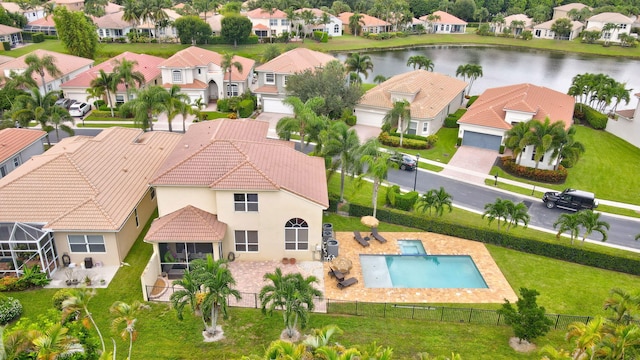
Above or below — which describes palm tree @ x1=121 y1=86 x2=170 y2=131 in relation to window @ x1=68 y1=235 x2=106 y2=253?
above

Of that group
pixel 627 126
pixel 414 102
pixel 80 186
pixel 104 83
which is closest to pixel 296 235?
pixel 80 186

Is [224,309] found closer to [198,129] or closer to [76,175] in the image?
[76,175]

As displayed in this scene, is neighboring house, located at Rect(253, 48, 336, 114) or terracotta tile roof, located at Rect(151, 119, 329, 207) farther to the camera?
neighboring house, located at Rect(253, 48, 336, 114)

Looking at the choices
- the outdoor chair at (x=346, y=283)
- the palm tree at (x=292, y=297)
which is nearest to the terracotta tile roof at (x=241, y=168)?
the outdoor chair at (x=346, y=283)

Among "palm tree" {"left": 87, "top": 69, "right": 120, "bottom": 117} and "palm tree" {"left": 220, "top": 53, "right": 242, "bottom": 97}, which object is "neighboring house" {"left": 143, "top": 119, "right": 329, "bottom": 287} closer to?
"palm tree" {"left": 87, "top": 69, "right": 120, "bottom": 117}

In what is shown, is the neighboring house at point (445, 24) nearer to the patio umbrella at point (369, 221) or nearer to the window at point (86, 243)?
the patio umbrella at point (369, 221)

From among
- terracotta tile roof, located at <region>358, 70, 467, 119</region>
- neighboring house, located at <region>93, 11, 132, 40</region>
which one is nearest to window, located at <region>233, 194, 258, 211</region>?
terracotta tile roof, located at <region>358, 70, 467, 119</region>

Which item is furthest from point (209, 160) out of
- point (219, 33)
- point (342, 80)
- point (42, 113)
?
point (219, 33)
